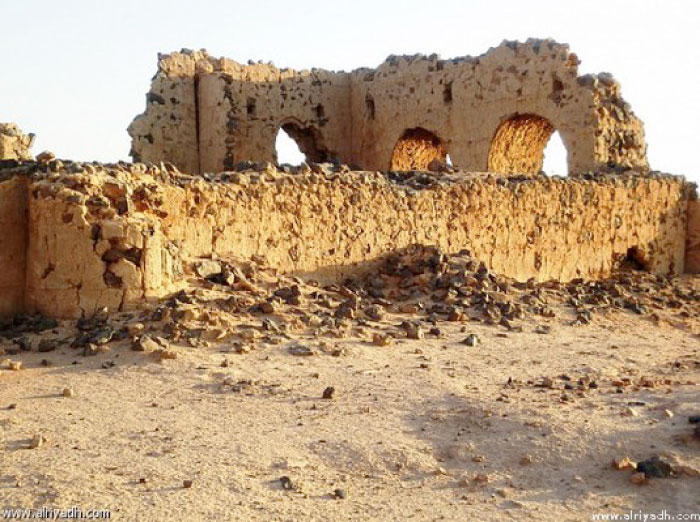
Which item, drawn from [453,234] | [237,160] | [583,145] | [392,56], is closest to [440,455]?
[453,234]

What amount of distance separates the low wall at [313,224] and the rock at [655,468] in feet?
13.6

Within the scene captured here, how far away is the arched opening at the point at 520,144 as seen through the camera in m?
15.9

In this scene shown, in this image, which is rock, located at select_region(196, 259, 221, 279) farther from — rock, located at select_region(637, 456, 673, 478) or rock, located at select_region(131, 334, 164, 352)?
rock, located at select_region(637, 456, 673, 478)

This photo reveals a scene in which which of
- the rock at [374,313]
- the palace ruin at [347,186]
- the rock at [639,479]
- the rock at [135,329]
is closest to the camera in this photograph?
the rock at [639,479]

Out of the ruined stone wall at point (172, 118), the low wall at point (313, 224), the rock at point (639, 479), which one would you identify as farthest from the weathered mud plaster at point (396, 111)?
the rock at point (639, 479)

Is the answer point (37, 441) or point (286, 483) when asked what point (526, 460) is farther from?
point (37, 441)

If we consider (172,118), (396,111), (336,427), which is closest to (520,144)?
(396,111)

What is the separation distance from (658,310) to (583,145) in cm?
515

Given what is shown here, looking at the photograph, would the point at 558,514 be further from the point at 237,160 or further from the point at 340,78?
the point at 340,78

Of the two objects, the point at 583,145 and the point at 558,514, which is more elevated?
the point at 583,145

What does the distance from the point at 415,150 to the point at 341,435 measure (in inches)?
542

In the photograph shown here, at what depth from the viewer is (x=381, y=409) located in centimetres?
552

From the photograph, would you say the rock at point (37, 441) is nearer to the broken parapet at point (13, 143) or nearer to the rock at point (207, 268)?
the rock at point (207, 268)

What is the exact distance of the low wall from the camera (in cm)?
701
